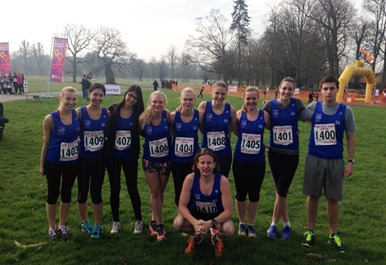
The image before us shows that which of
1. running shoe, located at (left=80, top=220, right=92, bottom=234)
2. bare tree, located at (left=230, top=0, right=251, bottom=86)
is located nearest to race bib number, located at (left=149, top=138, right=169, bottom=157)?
running shoe, located at (left=80, top=220, right=92, bottom=234)

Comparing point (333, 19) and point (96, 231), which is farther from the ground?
point (333, 19)

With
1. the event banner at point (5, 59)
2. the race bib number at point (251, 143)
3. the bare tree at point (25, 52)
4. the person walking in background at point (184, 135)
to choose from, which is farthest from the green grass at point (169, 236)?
the bare tree at point (25, 52)

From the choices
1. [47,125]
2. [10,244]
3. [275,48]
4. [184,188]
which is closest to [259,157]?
[184,188]

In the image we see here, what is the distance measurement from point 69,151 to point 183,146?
1.34 meters

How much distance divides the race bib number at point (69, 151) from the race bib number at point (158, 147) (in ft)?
2.89

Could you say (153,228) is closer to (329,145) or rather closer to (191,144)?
(191,144)

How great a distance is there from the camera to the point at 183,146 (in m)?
4.02

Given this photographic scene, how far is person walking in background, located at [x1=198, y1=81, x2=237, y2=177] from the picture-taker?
4.02m

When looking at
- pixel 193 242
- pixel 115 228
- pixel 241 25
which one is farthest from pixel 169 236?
pixel 241 25

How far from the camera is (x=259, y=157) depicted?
4059 mm

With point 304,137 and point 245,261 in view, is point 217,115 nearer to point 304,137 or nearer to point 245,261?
point 245,261

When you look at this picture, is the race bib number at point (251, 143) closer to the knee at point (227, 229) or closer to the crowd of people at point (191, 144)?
the crowd of people at point (191, 144)

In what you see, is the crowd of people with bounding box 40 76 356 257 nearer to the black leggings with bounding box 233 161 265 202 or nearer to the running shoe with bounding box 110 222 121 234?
the black leggings with bounding box 233 161 265 202

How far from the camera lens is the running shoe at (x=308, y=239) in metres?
→ 4.06
